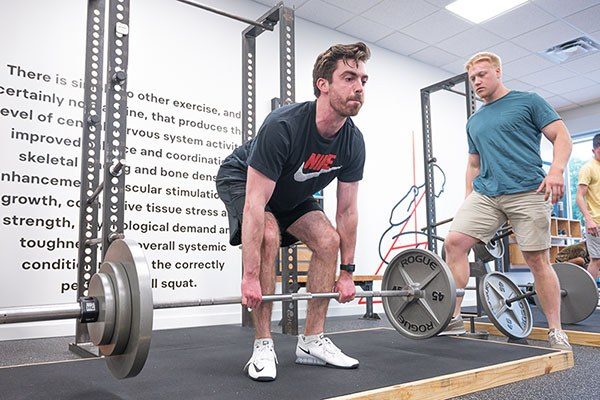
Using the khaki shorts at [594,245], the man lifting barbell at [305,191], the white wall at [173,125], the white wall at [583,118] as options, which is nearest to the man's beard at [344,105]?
the man lifting barbell at [305,191]

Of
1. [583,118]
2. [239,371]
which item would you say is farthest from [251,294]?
[583,118]

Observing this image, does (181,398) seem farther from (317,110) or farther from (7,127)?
(7,127)

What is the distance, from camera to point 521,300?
8.80 ft

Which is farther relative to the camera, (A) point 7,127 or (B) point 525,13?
(B) point 525,13

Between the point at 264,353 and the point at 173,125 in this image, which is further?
the point at 173,125

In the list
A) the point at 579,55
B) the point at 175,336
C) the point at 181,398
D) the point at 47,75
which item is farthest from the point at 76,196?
the point at 579,55

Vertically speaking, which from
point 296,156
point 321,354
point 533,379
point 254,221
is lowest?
point 533,379

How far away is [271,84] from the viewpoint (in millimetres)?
4051

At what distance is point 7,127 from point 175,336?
1.54 m

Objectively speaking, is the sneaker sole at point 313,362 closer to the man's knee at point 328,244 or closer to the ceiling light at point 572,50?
the man's knee at point 328,244

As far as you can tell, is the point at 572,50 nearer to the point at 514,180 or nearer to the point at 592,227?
the point at 592,227

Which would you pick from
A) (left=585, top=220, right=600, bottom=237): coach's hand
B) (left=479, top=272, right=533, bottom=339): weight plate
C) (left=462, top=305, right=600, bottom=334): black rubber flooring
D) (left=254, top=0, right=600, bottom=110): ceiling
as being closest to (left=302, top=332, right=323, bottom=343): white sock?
(left=479, top=272, right=533, bottom=339): weight plate

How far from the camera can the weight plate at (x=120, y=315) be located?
46.9 inches

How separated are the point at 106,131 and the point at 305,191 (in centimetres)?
86
